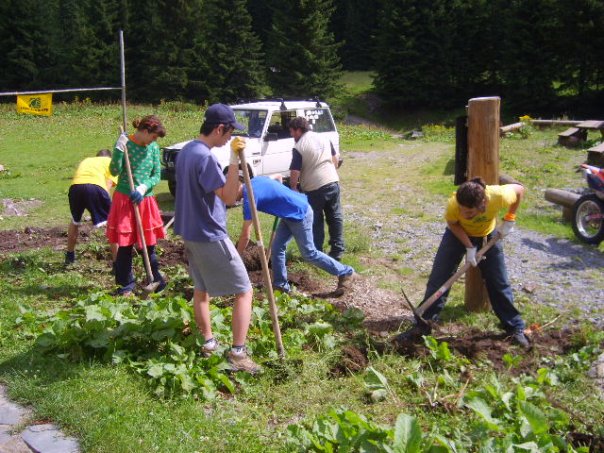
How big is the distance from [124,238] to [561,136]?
13.6 m

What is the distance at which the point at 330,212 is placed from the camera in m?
7.03

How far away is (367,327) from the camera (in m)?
5.44

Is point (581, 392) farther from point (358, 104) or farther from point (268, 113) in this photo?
point (358, 104)

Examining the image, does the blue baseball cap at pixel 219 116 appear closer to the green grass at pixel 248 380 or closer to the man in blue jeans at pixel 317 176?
the green grass at pixel 248 380

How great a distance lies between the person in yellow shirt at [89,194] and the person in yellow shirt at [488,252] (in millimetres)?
3934

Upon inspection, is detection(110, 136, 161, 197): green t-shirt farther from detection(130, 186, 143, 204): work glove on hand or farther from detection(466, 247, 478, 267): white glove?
detection(466, 247, 478, 267): white glove

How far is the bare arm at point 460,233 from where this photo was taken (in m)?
4.95

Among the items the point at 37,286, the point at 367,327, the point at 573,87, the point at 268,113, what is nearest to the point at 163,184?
the point at 268,113

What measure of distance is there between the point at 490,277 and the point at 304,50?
36649mm

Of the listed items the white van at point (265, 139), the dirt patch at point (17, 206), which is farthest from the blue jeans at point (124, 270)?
the dirt patch at point (17, 206)

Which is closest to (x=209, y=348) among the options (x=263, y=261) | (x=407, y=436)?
(x=263, y=261)

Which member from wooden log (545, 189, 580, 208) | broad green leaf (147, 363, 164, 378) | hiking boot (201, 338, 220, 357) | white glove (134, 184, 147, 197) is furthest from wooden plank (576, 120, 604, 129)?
broad green leaf (147, 363, 164, 378)

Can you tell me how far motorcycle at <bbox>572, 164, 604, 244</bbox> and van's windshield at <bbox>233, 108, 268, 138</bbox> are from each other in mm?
6080

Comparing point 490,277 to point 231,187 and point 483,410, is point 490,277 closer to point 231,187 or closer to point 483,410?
point 483,410
